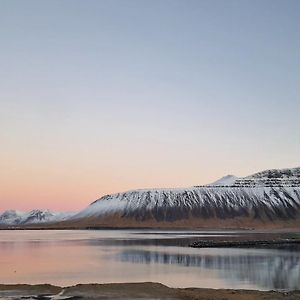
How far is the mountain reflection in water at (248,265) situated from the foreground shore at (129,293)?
18.2 feet

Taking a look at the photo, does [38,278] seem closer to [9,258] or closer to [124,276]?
[124,276]

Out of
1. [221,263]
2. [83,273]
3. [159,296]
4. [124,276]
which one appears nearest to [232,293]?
[159,296]

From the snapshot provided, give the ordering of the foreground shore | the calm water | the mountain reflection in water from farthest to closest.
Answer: the mountain reflection in water < the calm water < the foreground shore

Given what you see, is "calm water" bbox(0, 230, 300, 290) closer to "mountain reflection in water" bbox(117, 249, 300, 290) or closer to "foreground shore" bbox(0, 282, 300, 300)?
"mountain reflection in water" bbox(117, 249, 300, 290)

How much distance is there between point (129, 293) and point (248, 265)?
22271 mm

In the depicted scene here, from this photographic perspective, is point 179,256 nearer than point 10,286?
No

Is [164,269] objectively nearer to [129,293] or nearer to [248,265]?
[248,265]

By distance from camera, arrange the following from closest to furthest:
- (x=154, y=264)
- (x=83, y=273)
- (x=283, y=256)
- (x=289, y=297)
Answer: (x=289, y=297), (x=83, y=273), (x=154, y=264), (x=283, y=256)

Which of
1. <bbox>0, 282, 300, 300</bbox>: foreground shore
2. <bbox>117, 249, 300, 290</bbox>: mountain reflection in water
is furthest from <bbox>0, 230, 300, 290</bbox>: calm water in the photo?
<bbox>0, 282, 300, 300</bbox>: foreground shore

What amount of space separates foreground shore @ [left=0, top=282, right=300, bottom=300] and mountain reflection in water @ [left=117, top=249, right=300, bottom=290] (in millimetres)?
5562

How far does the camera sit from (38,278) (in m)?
42.7

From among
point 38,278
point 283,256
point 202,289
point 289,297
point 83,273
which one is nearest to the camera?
point 289,297

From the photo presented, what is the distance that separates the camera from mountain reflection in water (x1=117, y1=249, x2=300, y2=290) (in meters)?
40.3

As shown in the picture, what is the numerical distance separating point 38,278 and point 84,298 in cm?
1337
